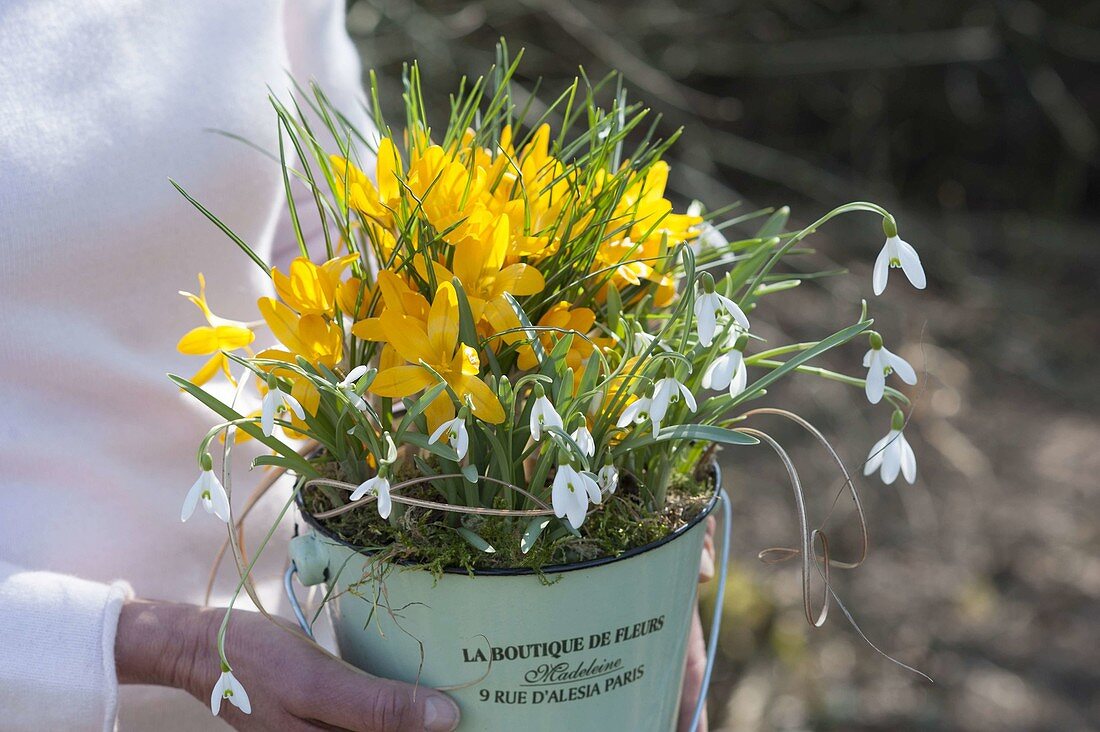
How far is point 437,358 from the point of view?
19.7 inches

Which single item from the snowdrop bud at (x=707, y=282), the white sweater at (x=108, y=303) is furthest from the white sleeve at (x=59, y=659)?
the snowdrop bud at (x=707, y=282)

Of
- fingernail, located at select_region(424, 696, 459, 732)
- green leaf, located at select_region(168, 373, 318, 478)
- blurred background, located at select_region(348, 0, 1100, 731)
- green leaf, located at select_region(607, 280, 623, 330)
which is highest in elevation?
blurred background, located at select_region(348, 0, 1100, 731)

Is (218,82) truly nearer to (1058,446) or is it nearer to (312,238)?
(312,238)

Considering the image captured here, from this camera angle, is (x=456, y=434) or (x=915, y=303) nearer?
(x=456, y=434)

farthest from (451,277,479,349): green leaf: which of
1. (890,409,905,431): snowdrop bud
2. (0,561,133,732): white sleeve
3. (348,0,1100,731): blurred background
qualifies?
(348,0,1100,731): blurred background

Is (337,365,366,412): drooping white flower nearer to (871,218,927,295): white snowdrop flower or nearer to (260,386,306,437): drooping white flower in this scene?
(260,386,306,437): drooping white flower

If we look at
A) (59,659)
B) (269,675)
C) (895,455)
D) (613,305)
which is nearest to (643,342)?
(613,305)

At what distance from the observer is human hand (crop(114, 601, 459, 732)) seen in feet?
1.86

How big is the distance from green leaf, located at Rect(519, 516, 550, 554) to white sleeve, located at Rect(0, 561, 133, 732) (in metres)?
0.31

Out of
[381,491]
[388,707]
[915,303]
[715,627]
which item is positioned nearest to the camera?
[381,491]

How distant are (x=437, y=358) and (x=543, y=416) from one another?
6 centimetres

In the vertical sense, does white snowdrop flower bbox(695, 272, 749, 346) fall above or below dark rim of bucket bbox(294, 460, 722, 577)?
above

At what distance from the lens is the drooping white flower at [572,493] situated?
460 mm

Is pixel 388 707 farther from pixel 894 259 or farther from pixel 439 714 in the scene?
pixel 894 259
